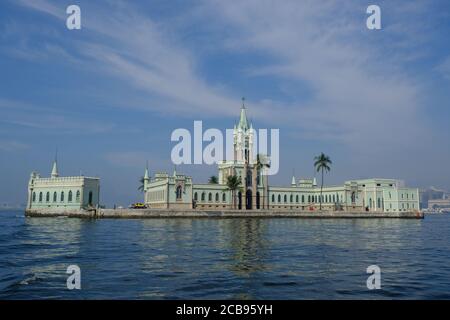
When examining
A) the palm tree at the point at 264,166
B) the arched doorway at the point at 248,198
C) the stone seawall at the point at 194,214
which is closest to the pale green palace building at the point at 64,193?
the stone seawall at the point at 194,214

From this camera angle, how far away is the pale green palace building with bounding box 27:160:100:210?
82394mm

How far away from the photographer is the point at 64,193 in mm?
84375

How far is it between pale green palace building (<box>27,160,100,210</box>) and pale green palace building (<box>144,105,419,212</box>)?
53.1 feet

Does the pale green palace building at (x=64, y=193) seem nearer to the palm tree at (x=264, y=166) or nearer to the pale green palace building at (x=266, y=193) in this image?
the pale green palace building at (x=266, y=193)

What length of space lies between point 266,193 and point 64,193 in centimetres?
4676

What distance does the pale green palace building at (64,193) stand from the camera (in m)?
82.4

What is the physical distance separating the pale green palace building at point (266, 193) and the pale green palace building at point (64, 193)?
16182 millimetres

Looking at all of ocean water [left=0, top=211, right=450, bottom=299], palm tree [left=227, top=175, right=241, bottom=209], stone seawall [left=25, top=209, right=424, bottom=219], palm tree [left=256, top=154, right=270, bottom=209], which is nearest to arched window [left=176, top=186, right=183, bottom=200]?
stone seawall [left=25, top=209, right=424, bottom=219]

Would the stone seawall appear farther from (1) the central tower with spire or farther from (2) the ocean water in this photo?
(2) the ocean water

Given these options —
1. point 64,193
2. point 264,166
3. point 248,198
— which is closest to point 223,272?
point 64,193

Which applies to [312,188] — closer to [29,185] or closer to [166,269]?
[29,185]

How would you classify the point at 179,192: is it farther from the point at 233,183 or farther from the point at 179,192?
the point at 233,183
